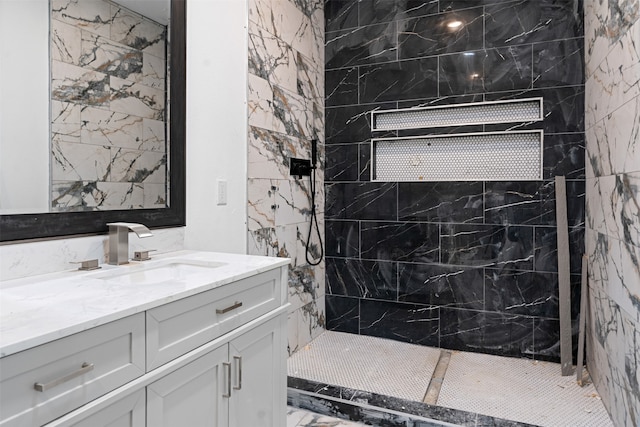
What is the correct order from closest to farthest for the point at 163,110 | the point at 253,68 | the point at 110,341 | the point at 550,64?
the point at 110,341
the point at 163,110
the point at 253,68
the point at 550,64

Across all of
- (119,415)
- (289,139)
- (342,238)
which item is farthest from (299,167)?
(119,415)

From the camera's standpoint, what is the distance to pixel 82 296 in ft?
3.54

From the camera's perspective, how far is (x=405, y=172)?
10.0ft

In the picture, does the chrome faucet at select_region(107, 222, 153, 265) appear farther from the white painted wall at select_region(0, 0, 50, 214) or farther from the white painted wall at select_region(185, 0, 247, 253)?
the white painted wall at select_region(185, 0, 247, 253)

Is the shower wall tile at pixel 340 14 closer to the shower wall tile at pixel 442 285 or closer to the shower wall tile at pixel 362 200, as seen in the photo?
the shower wall tile at pixel 362 200

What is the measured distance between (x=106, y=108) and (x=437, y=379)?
89.1 inches

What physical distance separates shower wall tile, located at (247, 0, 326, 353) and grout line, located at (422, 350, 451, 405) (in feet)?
3.10

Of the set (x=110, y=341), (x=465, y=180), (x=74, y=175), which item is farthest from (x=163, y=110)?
(x=465, y=180)

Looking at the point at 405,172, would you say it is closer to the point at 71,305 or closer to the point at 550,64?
the point at 550,64

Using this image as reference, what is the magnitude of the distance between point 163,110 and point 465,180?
2041 mm

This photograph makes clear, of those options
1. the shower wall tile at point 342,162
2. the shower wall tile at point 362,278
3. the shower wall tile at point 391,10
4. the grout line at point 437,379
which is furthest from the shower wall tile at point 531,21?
the grout line at point 437,379

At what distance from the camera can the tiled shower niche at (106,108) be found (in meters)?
1.40

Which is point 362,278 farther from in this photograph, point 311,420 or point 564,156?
point 564,156

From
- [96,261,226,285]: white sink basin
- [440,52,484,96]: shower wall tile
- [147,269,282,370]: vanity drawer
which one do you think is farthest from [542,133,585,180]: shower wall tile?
[96,261,226,285]: white sink basin
